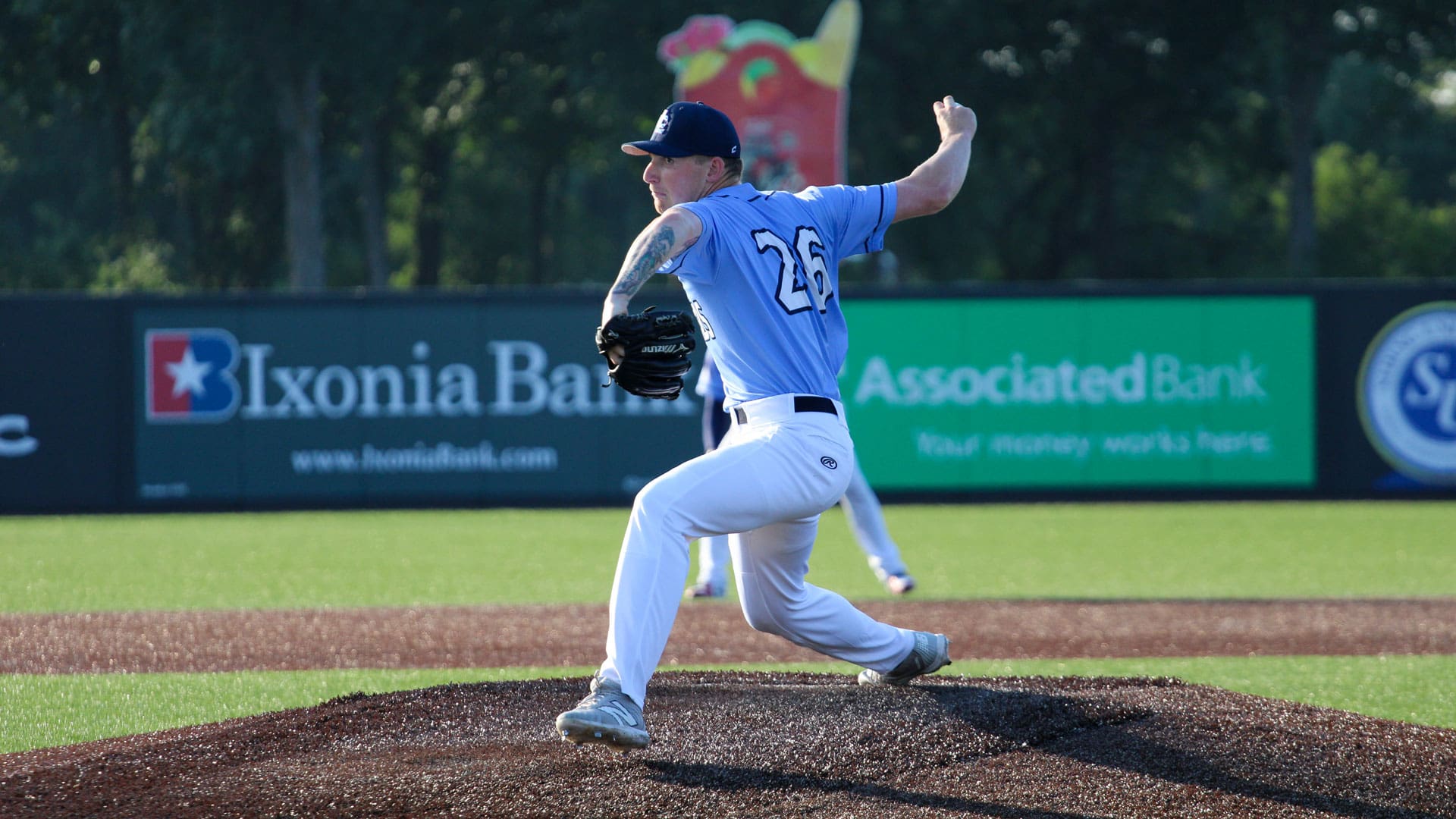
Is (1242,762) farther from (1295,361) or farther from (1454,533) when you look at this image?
(1295,361)

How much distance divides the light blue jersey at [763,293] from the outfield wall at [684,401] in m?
9.32

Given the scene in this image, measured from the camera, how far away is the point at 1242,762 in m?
4.02

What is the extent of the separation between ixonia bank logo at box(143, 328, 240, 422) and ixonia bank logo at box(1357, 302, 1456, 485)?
402 inches

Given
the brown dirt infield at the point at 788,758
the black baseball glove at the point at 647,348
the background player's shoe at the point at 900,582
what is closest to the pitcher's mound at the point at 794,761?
the brown dirt infield at the point at 788,758

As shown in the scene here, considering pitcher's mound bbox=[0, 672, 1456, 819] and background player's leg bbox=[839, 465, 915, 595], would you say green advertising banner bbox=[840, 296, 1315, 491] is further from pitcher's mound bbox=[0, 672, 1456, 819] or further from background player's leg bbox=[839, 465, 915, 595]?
pitcher's mound bbox=[0, 672, 1456, 819]

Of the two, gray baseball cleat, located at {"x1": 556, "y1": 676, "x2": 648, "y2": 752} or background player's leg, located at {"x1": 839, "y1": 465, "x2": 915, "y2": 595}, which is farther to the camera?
background player's leg, located at {"x1": 839, "y1": 465, "x2": 915, "y2": 595}

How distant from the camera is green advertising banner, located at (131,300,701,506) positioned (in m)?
13.7

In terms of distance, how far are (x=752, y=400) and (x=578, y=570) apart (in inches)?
224

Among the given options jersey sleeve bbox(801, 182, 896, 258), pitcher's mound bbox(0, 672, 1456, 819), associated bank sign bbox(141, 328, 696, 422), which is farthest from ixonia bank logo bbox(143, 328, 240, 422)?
jersey sleeve bbox(801, 182, 896, 258)

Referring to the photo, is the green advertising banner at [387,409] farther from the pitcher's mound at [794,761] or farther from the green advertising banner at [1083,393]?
the pitcher's mound at [794,761]

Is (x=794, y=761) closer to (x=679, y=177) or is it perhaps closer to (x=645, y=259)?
(x=645, y=259)

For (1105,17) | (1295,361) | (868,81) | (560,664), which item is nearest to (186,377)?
Answer: (560,664)

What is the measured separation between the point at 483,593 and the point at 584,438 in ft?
17.2

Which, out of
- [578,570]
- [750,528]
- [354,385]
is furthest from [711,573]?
[354,385]
